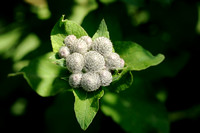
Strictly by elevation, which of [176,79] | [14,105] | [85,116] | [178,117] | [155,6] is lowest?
[178,117]

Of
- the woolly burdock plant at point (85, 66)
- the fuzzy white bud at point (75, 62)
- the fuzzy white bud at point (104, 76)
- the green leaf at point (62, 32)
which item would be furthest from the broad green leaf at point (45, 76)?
the fuzzy white bud at point (104, 76)

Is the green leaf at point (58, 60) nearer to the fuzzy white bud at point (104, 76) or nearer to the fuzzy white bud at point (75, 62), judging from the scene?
the fuzzy white bud at point (75, 62)

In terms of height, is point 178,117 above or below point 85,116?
below

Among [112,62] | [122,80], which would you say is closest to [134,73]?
[122,80]

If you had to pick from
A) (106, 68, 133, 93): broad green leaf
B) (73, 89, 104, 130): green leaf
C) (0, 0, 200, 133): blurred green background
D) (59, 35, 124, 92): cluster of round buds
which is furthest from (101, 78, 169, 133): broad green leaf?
(59, 35, 124, 92): cluster of round buds

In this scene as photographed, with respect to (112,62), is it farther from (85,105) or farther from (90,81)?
(85,105)

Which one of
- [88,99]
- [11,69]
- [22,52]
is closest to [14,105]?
[11,69]

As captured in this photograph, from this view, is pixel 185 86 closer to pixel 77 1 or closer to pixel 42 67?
pixel 77 1

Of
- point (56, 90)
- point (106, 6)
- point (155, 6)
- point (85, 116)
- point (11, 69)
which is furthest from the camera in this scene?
point (155, 6)
